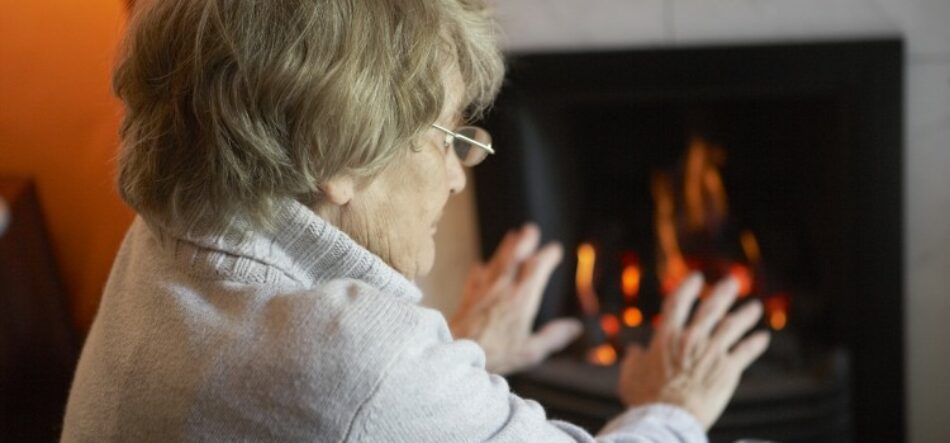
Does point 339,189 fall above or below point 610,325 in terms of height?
→ above

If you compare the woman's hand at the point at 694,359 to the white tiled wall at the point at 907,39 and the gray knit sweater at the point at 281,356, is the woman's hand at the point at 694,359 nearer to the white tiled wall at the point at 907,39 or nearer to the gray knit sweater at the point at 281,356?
the gray knit sweater at the point at 281,356

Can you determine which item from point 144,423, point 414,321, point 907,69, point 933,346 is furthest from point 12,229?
point 933,346

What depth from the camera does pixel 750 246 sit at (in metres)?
2.19

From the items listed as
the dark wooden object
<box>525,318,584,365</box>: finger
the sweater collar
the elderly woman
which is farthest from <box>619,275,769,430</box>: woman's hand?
the dark wooden object

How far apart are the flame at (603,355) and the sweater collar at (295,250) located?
4.17 feet

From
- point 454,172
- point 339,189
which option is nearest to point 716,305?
point 454,172

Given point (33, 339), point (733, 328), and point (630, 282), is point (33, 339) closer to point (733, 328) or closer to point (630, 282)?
point (733, 328)

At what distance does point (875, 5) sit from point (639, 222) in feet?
1.95

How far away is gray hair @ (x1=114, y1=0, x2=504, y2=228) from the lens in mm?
890

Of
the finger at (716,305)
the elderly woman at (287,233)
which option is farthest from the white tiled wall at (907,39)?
the elderly woman at (287,233)

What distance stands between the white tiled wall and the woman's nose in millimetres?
877

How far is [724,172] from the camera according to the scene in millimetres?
2158

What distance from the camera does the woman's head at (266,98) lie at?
0.89 m

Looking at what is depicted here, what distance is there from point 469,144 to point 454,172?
1.2 inches
